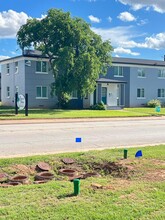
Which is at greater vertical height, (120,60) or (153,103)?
(120,60)

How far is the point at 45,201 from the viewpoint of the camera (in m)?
4.96

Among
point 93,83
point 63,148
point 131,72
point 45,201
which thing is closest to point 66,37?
point 93,83

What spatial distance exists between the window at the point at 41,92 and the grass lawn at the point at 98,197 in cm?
3092

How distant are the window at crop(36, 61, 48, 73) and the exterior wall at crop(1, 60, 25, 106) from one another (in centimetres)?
174

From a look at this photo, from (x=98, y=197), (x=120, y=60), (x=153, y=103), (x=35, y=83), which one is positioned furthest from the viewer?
(x=120, y=60)

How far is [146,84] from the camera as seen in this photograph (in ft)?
154

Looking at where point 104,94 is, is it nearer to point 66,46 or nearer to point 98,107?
point 98,107

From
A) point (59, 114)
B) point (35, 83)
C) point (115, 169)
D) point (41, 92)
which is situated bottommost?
point (115, 169)

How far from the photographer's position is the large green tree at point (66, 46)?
32406 mm

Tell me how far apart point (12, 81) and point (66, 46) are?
1056 cm

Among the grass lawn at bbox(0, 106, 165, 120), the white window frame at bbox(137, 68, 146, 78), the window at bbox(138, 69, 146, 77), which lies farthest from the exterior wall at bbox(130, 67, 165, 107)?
the grass lawn at bbox(0, 106, 165, 120)

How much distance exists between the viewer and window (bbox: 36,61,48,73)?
38138mm

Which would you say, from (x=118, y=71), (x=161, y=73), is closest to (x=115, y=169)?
(x=118, y=71)

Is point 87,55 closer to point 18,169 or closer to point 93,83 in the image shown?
point 93,83
